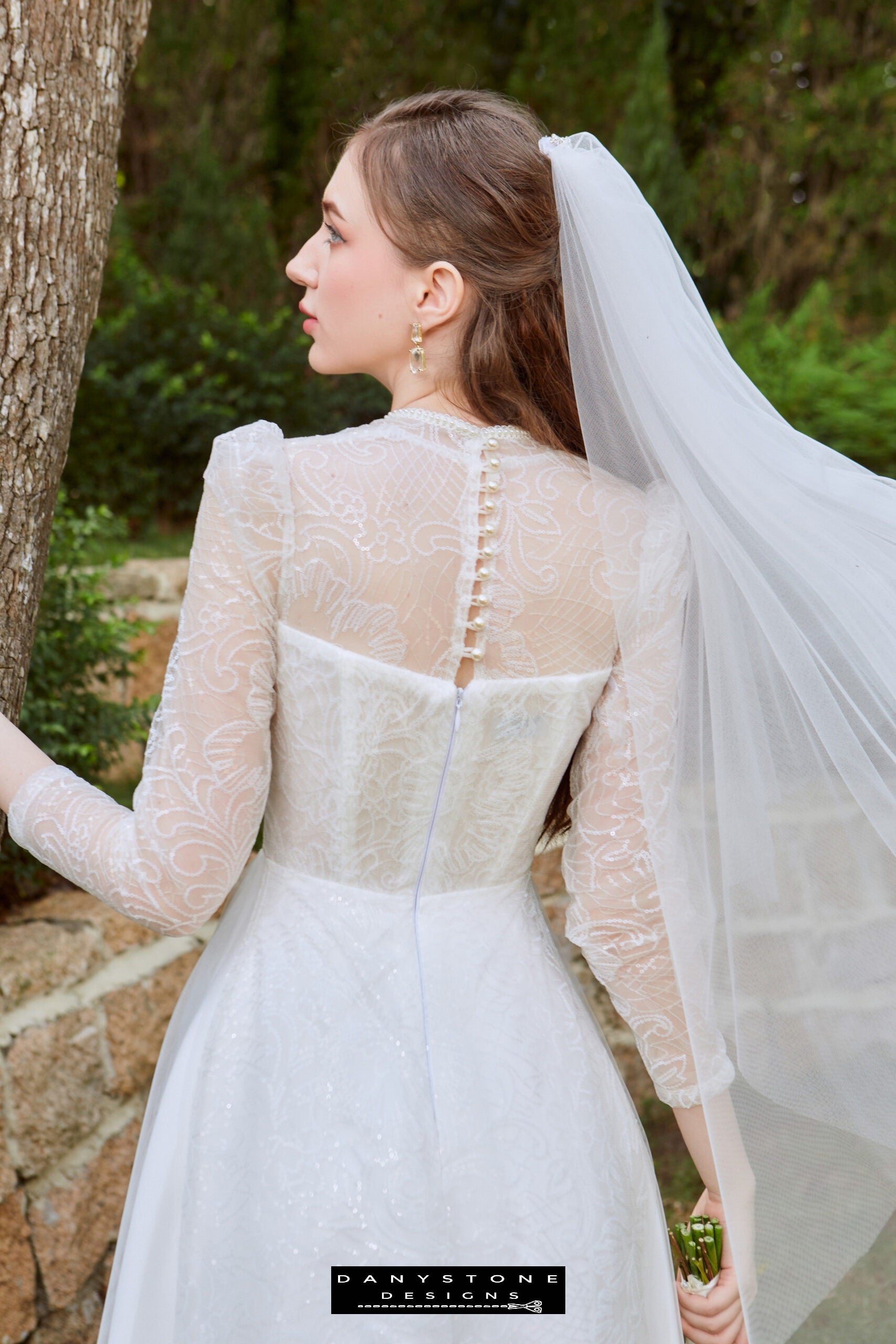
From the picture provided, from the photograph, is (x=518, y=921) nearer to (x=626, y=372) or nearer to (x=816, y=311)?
(x=626, y=372)

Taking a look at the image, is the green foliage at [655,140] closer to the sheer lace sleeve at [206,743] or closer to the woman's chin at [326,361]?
the woman's chin at [326,361]

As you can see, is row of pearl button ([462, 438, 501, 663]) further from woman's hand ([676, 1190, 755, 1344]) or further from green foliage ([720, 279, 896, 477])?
green foliage ([720, 279, 896, 477])

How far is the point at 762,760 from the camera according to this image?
5.01ft

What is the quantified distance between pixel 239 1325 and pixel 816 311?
6.14m

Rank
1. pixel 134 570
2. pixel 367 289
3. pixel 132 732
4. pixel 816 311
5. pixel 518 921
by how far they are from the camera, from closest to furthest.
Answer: pixel 367 289, pixel 518 921, pixel 132 732, pixel 134 570, pixel 816 311

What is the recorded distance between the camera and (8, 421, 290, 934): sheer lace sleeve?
1.34 meters

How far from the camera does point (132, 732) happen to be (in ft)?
10.5

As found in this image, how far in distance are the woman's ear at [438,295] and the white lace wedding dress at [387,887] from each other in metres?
0.12

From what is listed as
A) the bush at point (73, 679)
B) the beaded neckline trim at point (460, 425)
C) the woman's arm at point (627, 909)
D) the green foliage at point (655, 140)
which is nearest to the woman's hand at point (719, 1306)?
the woman's arm at point (627, 909)

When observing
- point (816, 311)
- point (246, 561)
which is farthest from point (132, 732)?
point (816, 311)

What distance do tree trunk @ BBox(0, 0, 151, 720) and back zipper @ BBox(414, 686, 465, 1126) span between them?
0.70 m

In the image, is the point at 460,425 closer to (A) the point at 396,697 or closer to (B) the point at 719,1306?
(A) the point at 396,697

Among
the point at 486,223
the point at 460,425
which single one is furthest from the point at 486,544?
the point at 486,223

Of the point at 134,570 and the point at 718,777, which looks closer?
the point at 718,777
